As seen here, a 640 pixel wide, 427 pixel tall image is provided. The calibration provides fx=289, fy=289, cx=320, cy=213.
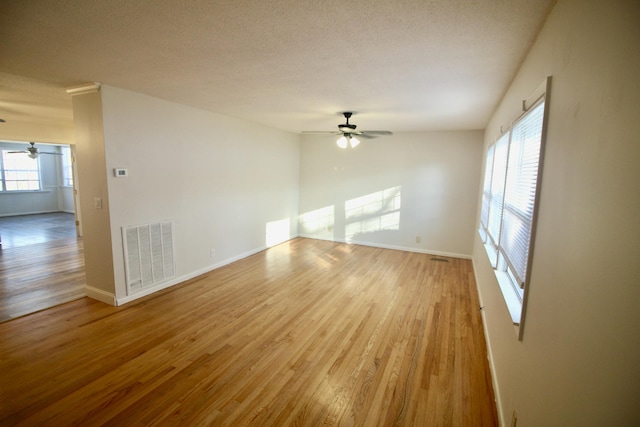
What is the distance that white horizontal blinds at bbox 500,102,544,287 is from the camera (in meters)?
1.74

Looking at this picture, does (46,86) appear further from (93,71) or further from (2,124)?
(2,124)

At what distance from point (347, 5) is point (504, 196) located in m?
2.08

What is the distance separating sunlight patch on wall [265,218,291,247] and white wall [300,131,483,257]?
0.57 metres

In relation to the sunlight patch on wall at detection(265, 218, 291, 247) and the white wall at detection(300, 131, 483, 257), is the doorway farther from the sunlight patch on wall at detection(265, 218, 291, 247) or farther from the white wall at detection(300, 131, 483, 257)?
the white wall at detection(300, 131, 483, 257)

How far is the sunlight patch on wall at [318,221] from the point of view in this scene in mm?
6941

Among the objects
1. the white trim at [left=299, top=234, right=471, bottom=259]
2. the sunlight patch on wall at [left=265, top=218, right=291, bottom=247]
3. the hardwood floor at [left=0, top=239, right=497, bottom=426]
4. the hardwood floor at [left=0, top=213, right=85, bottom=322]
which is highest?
the sunlight patch on wall at [left=265, top=218, right=291, bottom=247]

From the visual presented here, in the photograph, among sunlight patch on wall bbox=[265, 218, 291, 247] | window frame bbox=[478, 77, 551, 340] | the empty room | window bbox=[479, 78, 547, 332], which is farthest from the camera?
sunlight patch on wall bbox=[265, 218, 291, 247]

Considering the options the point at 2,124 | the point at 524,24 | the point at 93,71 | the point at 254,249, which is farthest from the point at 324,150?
the point at 2,124

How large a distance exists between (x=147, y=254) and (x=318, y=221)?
398cm

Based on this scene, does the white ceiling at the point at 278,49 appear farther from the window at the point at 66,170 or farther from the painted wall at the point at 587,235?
the window at the point at 66,170

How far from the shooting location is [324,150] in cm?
678

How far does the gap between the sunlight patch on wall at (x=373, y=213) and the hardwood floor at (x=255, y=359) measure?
230 cm

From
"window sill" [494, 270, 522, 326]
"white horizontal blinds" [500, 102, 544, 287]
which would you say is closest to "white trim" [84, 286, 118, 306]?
"window sill" [494, 270, 522, 326]

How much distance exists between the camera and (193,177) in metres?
4.32
